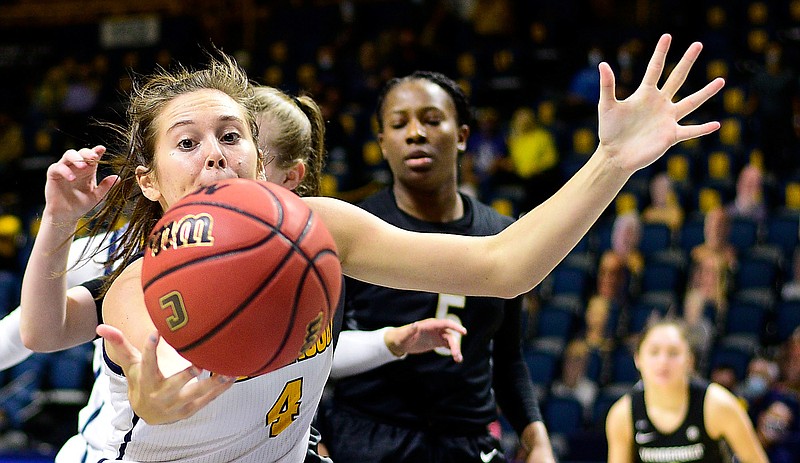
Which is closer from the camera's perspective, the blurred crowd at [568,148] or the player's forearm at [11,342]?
the player's forearm at [11,342]

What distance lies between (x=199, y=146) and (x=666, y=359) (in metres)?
3.35

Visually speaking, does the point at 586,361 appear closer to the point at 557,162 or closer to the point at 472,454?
the point at 557,162

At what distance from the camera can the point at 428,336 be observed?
2.82 meters

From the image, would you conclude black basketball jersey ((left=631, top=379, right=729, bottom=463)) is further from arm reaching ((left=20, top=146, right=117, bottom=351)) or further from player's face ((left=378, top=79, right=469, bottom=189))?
arm reaching ((left=20, top=146, right=117, bottom=351))

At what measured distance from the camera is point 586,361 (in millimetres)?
7770

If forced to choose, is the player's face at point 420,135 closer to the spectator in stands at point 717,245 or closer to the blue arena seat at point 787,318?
the spectator in stands at point 717,245

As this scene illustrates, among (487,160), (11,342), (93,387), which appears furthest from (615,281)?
(93,387)

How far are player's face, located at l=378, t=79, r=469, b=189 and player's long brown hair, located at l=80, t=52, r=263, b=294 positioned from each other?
3.38 ft

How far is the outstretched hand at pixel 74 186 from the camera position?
216 centimetres

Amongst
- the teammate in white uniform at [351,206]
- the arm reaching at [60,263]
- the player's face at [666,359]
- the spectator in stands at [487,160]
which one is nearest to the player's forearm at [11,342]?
the arm reaching at [60,263]

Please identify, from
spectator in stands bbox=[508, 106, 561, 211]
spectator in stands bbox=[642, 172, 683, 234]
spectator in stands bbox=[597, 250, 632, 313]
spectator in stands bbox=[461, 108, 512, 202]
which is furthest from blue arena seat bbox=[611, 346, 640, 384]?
spectator in stands bbox=[461, 108, 512, 202]

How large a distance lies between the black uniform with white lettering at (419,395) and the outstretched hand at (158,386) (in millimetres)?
1484

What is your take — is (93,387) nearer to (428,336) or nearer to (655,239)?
(428,336)

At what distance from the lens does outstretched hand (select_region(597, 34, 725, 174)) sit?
1901 mm
